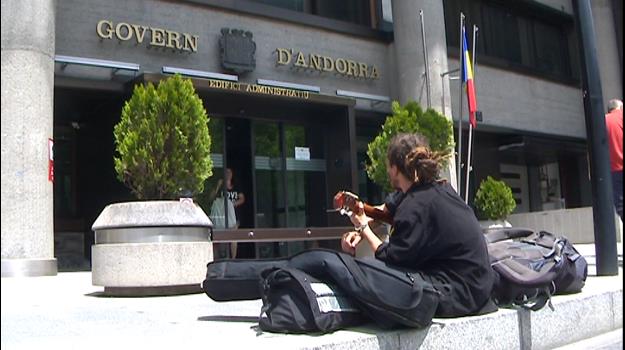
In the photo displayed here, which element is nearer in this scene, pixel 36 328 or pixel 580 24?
pixel 36 328

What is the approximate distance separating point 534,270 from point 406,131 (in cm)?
841

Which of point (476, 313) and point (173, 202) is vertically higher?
point (173, 202)

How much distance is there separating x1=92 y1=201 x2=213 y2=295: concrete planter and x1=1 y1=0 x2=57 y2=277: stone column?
142 inches

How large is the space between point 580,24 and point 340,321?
5.56 m

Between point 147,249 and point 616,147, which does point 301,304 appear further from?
point 616,147

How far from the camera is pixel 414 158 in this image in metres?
3.79

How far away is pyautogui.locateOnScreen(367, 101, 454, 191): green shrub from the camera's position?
12.7 m

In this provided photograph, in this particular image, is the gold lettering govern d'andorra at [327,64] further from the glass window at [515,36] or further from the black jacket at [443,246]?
the black jacket at [443,246]

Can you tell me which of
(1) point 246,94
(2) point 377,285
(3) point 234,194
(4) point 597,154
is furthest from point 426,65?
(2) point 377,285

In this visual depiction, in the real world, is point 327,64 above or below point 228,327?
above

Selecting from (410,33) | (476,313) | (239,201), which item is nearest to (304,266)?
(476,313)

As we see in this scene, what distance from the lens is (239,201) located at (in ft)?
45.6

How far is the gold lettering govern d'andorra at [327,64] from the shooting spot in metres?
14.9

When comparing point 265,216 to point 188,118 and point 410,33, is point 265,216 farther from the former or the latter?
point 188,118
